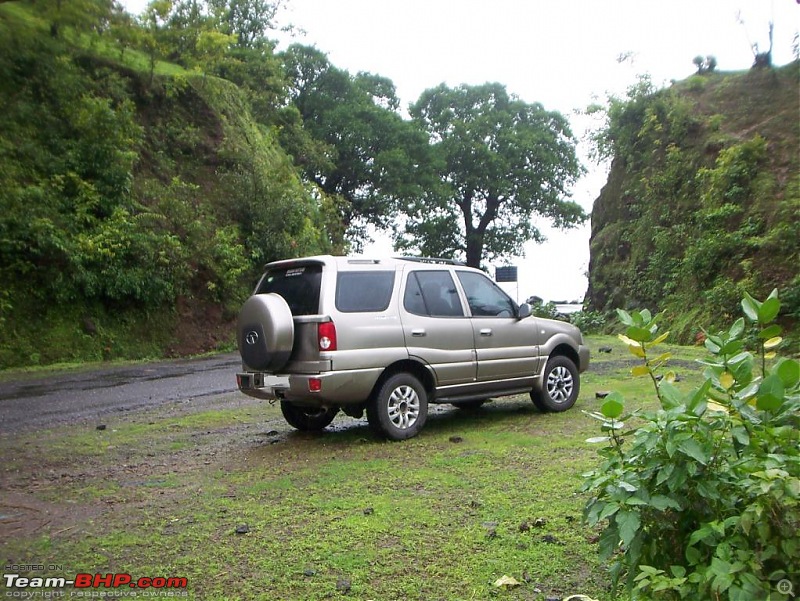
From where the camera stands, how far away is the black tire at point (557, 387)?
9398mm

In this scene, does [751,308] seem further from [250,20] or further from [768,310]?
[250,20]

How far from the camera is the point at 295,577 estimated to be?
163 inches

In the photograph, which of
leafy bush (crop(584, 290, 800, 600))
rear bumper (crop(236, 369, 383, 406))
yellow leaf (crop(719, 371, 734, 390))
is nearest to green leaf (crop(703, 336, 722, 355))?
leafy bush (crop(584, 290, 800, 600))

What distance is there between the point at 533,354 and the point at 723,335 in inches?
233

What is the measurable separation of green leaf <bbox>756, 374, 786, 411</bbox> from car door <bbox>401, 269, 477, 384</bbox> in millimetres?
5060

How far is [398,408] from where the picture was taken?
7867mm

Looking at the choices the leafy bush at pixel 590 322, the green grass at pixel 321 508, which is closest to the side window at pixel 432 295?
the green grass at pixel 321 508

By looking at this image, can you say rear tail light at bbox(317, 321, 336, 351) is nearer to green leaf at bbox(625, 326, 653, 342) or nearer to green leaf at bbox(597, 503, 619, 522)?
green leaf at bbox(625, 326, 653, 342)

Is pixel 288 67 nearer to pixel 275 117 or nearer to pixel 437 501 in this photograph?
pixel 275 117

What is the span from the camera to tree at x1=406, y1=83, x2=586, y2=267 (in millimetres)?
52094

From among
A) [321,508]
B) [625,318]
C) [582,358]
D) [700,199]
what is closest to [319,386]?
[321,508]

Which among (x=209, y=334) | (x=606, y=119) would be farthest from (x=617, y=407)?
(x=606, y=119)

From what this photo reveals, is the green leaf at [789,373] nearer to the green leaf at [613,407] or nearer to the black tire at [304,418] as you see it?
the green leaf at [613,407]

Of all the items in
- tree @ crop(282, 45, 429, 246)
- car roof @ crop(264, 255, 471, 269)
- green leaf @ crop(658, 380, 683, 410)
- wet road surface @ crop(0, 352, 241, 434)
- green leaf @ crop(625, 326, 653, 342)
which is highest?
tree @ crop(282, 45, 429, 246)
